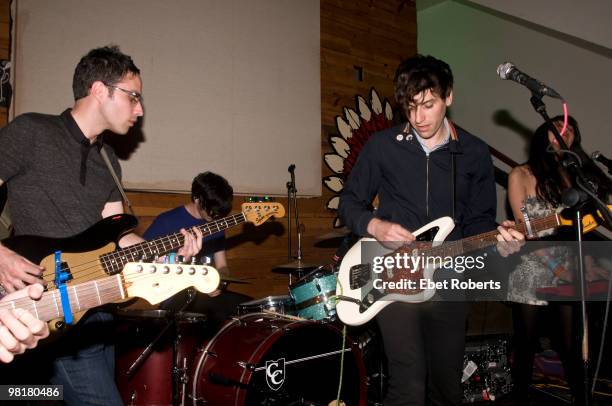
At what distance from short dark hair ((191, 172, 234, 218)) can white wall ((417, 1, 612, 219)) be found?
3.67 m

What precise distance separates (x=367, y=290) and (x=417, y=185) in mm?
587

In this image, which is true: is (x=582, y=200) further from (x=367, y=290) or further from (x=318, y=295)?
(x=318, y=295)

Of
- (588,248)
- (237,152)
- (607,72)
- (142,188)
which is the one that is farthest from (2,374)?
(607,72)

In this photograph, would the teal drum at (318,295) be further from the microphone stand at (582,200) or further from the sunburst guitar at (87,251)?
the microphone stand at (582,200)

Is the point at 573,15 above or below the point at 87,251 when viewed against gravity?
above

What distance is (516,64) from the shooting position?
607 centimetres

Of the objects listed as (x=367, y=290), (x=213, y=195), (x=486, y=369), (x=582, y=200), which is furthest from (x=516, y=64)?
(x=367, y=290)

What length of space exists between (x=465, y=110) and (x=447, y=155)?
15.5 feet

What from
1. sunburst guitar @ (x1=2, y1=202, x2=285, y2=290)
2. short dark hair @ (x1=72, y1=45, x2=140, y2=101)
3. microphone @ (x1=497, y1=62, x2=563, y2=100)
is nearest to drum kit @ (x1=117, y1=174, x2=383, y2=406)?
sunburst guitar @ (x1=2, y1=202, x2=285, y2=290)

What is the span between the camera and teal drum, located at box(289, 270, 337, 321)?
10.9 ft

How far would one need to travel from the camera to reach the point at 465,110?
6.77 meters

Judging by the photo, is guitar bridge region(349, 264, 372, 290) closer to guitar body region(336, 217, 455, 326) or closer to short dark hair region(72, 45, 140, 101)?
guitar body region(336, 217, 455, 326)

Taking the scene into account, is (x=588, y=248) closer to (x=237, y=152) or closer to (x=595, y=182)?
(x=595, y=182)

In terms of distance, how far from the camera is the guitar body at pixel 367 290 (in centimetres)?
223
